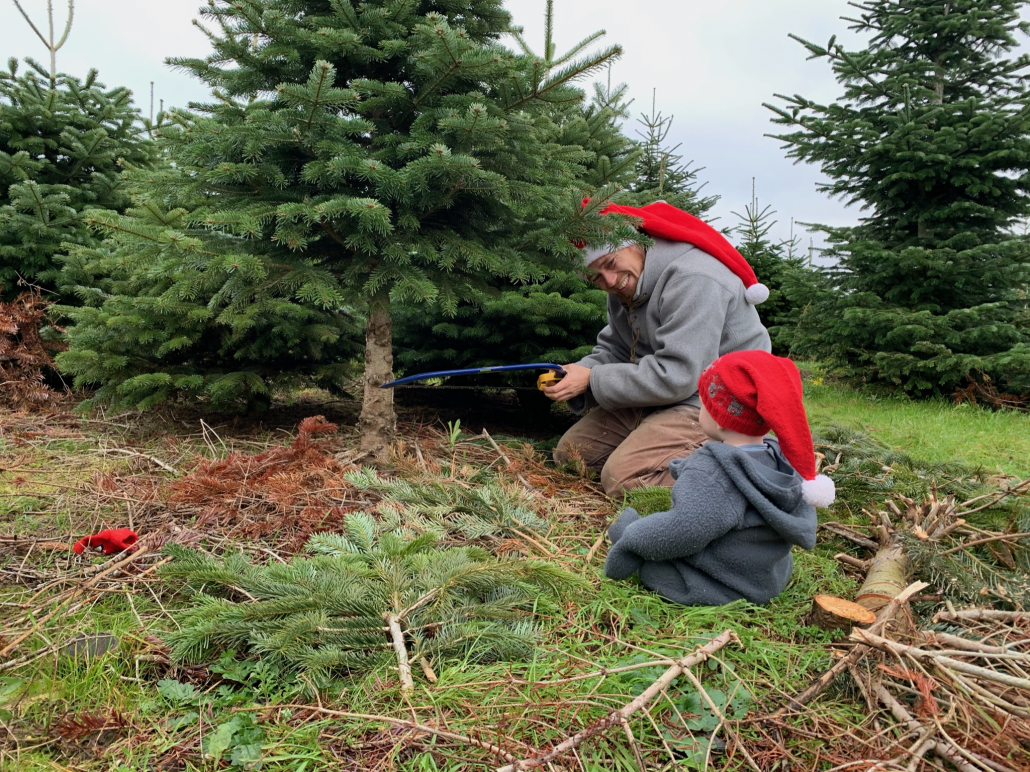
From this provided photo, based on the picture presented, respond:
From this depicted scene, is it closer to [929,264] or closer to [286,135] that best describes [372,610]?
[286,135]

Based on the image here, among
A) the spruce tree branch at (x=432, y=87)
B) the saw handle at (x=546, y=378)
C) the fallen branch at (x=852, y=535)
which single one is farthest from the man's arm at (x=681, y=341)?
the spruce tree branch at (x=432, y=87)

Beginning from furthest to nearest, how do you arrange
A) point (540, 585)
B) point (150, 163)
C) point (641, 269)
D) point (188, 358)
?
point (150, 163), point (188, 358), point (641, 269), point (540, 585)

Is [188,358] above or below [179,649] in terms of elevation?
above

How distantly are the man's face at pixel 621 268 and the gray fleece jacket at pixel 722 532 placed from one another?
1664 millimetres

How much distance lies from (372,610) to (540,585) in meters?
0.63

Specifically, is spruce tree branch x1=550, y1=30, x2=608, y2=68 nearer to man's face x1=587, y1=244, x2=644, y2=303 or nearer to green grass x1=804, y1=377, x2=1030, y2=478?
man's face x1=587, y1=244, x2=644, y2=303

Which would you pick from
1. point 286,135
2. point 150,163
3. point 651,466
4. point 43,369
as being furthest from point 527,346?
point 150,163

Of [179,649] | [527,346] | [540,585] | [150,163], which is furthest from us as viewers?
[150,163]

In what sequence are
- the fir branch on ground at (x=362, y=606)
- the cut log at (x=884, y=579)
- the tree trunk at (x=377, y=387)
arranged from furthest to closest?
the tree trunk at (x=377, y=387), the cut log at (x=884, y=579), the fir branch on ground at (x=362, y=606)

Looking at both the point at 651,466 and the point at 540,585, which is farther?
the point at 651,466

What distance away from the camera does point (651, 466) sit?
3.26 m

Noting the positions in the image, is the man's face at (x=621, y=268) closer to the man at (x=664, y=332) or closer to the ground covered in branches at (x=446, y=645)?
the man at (x=664, y=332)

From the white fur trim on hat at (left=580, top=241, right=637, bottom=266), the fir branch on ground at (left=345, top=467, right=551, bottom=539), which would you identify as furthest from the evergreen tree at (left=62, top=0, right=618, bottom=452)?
the fir branch on ground at (left=345, top=467, right=551, bottom=539)

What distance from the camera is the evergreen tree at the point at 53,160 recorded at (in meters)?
5.54
